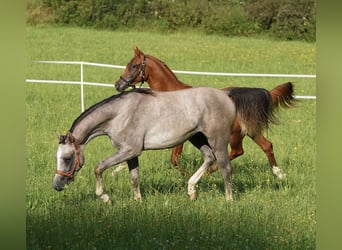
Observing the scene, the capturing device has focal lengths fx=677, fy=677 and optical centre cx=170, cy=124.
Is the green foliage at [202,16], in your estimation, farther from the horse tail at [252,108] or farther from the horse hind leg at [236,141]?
the horse tail at [252,108]

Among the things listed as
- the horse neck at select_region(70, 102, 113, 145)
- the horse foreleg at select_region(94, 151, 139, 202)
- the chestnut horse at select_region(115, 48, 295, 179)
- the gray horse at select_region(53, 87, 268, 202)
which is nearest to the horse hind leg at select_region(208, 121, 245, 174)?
the chestnut horse at select_region(115, 48, 295, 179)

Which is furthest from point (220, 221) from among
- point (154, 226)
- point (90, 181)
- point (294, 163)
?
point (294, 163)

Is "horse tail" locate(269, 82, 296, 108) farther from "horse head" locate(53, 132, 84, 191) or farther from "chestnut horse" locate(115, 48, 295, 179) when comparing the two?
"horse head" locate(53, 132, 84, 191)

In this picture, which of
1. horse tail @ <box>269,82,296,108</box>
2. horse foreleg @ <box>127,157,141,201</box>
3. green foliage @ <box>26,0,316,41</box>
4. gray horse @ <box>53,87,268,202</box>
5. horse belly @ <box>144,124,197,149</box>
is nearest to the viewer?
gray horse @ <box>53,87,268,202</box>

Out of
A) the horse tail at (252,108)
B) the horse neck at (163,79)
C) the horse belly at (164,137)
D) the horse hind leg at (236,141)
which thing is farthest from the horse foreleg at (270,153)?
the horse belly at (164,137)

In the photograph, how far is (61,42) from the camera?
26.7 metres

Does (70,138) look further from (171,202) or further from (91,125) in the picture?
(171,202)

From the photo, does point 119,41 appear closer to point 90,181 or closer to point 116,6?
point 116,6

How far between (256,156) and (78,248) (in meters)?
4.69

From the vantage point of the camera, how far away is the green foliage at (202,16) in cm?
2700

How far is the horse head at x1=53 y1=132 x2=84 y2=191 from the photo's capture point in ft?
17.7

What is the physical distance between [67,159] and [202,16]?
77.2 feet

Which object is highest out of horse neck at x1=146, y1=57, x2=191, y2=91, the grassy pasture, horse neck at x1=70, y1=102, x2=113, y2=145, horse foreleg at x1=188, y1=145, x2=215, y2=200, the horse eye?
horse neck at x1=146, y1=57, x2=191, y2=91

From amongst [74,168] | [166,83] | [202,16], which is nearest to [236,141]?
[166,83]
